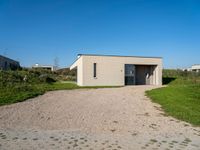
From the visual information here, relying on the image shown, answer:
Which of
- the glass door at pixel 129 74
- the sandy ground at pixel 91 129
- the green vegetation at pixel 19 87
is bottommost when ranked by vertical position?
the sandy ground at pixel 91 129

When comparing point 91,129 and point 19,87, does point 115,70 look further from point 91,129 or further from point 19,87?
point 91,129

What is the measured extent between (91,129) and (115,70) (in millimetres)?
20461

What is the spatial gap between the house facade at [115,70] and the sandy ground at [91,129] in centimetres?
1550

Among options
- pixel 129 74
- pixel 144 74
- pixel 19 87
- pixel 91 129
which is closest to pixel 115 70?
pixel 129 74

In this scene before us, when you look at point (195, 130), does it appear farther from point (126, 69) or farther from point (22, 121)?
point (126, 69)

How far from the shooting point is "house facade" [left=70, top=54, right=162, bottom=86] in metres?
26.7

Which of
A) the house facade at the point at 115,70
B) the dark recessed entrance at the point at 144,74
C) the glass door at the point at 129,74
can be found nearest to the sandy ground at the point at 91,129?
the house facade at the point at 115,70

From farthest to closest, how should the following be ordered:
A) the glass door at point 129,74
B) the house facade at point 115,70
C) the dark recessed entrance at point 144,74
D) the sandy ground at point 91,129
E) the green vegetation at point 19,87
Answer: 1. the dark recessed entrance at point 144,74
2. the glass door at point 129,74
3. the house facade at point 115,70
4. the green vegetation at point 19,87
5. the sandy ground at point 91,129

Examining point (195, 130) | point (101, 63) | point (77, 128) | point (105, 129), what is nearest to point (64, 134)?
point (77, 128)

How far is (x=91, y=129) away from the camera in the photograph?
24.6 feet

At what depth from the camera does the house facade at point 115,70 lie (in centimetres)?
2669

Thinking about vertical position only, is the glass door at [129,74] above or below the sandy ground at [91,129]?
above

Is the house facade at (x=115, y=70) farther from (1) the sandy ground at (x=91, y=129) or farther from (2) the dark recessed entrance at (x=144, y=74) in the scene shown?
(1) the sandy ground at (x=91, y=129)

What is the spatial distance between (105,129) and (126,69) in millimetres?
21631
